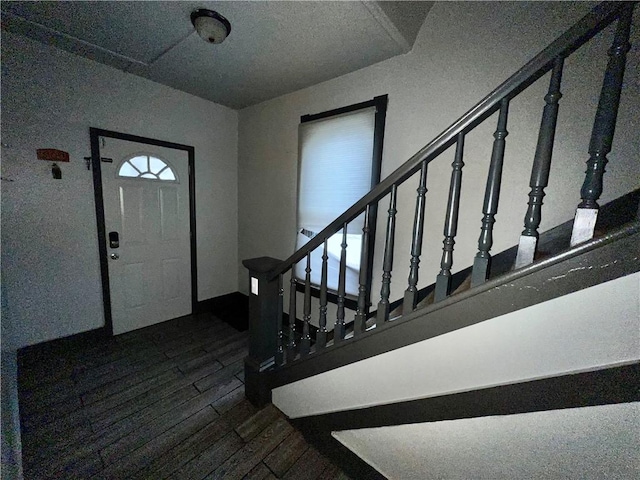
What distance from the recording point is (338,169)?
222cm

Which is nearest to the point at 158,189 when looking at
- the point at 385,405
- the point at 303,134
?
the point at 303,134

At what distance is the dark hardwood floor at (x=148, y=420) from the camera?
51.6 inches

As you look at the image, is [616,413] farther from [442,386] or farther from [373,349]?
[373,349]

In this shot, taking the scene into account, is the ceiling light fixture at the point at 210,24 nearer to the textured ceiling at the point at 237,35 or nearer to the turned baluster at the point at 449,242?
the textured ceiling at the point at 237,35

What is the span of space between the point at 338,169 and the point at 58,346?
3153mm

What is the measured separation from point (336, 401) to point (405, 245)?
124 cm

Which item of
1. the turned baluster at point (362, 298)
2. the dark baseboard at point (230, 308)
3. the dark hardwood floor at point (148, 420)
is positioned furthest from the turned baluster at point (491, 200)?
the dark baseboard at point (230, 308)

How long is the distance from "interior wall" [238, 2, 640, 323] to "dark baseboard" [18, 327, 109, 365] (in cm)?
285

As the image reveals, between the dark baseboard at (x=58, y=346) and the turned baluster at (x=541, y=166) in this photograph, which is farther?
the dark baseboard at (x=58, y=346)

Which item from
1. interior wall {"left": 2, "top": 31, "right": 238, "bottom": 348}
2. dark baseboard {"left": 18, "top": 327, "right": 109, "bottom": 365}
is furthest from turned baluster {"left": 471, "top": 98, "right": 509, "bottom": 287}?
dark baseboard {"left": 18, "top": 327, "right": 109, "bottom": 365}

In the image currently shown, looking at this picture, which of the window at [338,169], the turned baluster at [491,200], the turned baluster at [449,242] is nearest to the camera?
the turned baluster at [491,200]

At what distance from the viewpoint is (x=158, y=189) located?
265 centimetres

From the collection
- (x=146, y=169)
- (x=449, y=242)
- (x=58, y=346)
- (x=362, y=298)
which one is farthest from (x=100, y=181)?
(x=449, y=242)

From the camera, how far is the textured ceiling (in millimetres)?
1493
